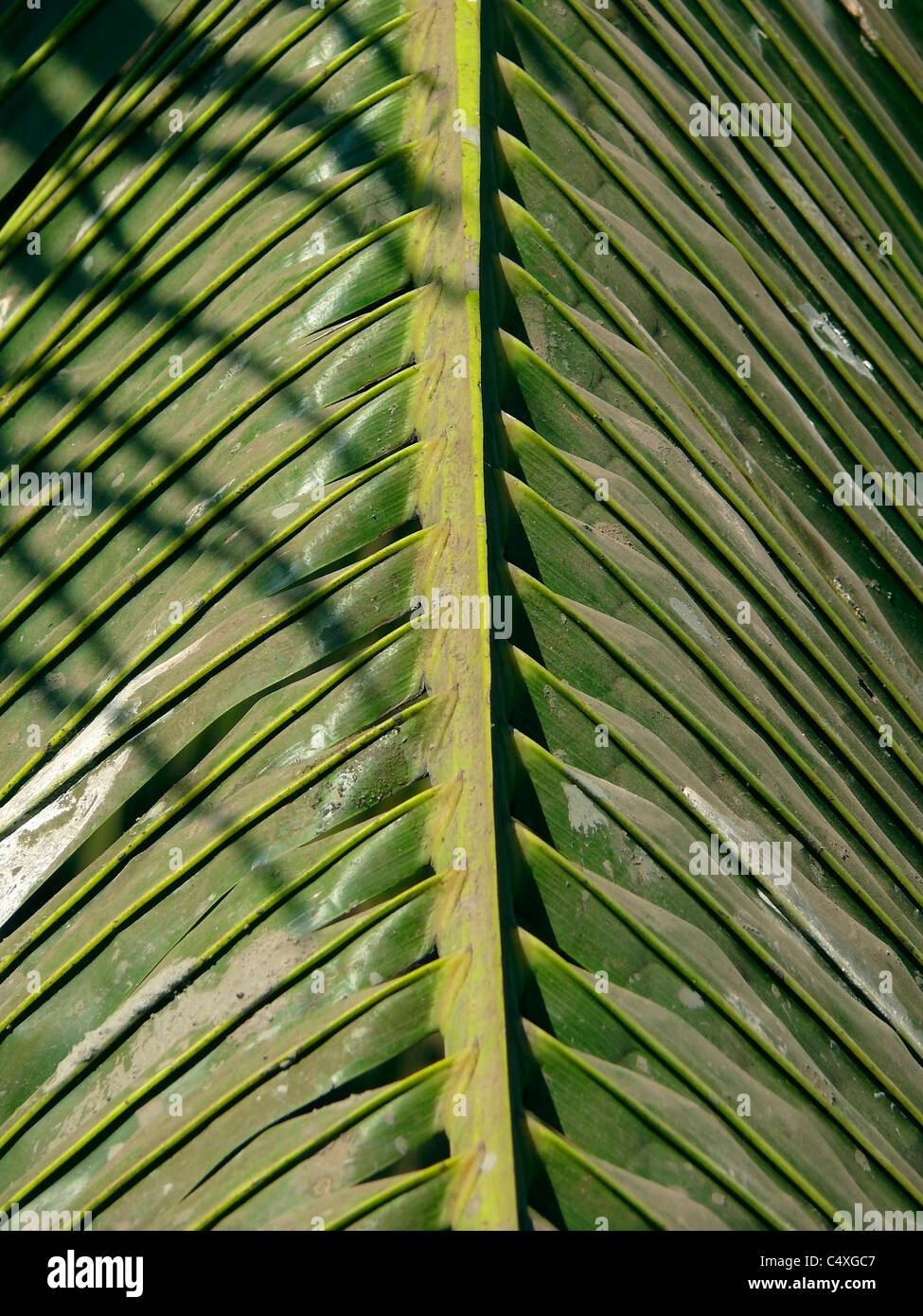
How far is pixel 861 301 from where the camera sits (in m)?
2.14

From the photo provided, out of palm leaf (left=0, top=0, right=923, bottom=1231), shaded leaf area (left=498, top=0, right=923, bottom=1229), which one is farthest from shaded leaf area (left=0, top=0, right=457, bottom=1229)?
shaded leaf area (left=498, top=0, right=923, bottom=1229)

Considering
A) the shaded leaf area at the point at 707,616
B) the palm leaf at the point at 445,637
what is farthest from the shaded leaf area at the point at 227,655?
the shaded leaf area at the point at 707,616

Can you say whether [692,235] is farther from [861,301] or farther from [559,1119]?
[559,1119]

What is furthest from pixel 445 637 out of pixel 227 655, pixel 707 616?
pixel 707 616

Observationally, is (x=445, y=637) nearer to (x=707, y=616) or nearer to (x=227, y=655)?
(x=227, y=655)

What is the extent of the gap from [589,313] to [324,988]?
42.8 inches

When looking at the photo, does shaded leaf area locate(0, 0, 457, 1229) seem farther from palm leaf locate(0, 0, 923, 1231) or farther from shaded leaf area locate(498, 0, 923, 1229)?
shaded leaf area locate(498, 0, 923, 1229)

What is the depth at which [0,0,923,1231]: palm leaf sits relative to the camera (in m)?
1.29

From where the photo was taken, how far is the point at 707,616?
1669 millimetres

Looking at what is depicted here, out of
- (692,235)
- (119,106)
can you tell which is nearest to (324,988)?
(692,235)

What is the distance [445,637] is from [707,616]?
488mm

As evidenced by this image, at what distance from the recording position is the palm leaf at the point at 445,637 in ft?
4.23

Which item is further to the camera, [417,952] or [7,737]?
[7,737]
